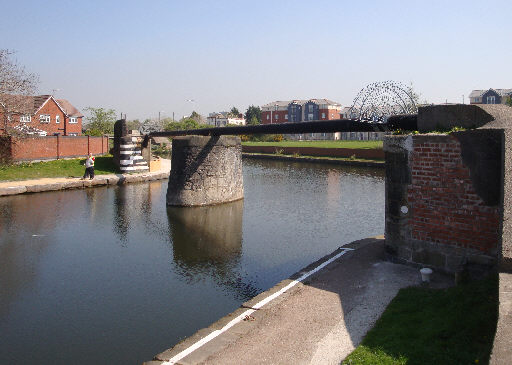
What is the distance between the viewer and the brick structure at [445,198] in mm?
6668

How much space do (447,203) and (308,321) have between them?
3067mm

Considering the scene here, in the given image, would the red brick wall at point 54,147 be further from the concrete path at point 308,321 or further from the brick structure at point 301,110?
the brick structure at point 301,110

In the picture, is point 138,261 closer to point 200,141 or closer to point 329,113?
point 200,141

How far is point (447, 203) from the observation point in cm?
719

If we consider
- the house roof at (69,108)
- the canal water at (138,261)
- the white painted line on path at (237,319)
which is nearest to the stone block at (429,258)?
the white painted line on path at (237,319)

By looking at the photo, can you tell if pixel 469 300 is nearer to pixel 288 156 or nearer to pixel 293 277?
pixel 293 277

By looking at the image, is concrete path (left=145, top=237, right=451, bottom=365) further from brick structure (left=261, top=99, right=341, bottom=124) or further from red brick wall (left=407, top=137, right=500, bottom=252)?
brick structure (left=261, top=99, right=341, bottom=124)

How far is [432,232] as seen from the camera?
741 centimetres

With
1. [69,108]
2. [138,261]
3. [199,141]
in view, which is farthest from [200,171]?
[69,108]

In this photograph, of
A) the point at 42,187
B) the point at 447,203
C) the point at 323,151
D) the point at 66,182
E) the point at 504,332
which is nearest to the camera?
the point at 504,332

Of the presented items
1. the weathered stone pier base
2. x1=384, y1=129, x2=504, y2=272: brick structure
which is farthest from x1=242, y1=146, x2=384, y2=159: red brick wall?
x1=384, y1=129, x2=504, y2=272: brick structure

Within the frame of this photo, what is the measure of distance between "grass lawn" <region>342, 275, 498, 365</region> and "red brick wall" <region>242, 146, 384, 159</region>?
32950 millimetres

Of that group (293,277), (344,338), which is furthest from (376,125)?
(344,338)

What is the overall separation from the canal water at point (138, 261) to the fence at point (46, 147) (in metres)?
9.28
